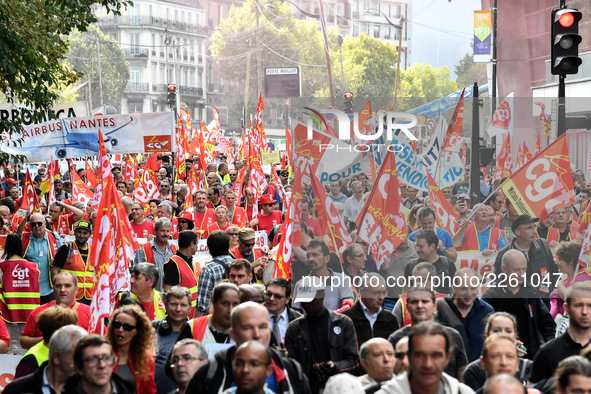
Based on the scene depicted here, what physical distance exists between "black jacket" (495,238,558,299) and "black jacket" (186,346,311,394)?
111 inches

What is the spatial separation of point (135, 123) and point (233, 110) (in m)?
73.9

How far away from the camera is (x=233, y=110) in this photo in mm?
87062

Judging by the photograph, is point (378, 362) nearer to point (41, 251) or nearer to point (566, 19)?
point (41, 251)

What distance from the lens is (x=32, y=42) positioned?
1039cm

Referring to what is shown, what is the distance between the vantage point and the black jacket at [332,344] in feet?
19.1

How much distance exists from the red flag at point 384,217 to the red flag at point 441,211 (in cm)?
86

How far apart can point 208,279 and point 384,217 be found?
1610mm

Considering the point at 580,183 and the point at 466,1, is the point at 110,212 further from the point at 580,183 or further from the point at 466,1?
the point at 580,183

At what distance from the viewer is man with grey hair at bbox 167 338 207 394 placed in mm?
5020

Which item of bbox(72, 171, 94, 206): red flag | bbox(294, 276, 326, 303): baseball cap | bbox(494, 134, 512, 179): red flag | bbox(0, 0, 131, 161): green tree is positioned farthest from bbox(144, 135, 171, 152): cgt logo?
bbox(294, 276, 326, 303): baseball cap

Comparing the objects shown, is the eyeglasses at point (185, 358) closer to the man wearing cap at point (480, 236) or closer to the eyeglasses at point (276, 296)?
the eyeglasses at point (276, 296)

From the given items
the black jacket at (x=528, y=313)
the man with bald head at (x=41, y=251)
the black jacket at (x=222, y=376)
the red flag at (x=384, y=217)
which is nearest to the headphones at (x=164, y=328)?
the black jacket at (x=222, y=376)

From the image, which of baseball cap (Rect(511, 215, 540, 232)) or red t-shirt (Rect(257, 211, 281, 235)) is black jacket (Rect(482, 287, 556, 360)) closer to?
baseball cap (Rect(511, 215, 540, 232))

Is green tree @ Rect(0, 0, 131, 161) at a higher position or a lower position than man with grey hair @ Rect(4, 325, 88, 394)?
higher
